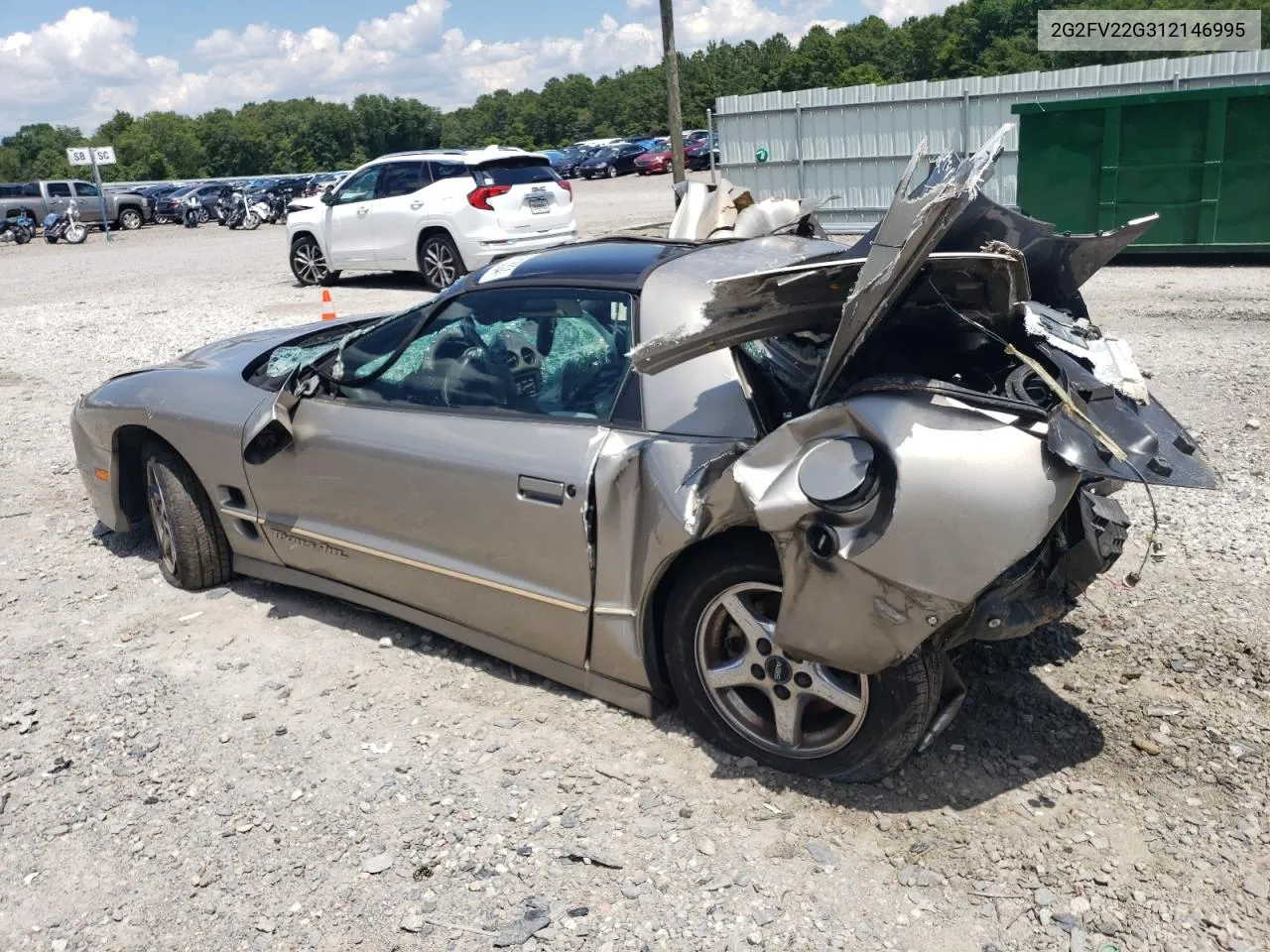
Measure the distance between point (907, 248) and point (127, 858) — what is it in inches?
110

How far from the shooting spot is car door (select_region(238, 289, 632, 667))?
11.9 feet

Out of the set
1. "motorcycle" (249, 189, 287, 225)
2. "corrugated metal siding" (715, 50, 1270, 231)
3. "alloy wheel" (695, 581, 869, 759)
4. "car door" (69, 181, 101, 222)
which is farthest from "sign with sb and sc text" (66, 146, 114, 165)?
"alloy wheel" (695, 581, 869, 759)

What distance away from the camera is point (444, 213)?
14.3 m

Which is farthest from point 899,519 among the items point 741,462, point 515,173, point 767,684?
point 515,173

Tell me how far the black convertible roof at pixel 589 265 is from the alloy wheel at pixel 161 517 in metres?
1.90

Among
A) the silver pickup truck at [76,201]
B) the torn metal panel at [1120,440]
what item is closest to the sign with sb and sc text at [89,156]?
the silver pickup truck at [76,201]

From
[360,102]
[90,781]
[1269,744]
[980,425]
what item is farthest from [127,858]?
[360,102]

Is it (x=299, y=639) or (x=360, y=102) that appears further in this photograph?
(x=360, y=102)

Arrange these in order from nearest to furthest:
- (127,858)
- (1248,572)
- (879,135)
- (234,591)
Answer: (127,858), (1248,572), (234,591), (879,135)

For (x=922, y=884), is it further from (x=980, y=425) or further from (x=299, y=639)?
(x=299, y=639)

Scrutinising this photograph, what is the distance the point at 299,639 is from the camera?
4.55 metres

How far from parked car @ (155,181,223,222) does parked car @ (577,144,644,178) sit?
1512 cm

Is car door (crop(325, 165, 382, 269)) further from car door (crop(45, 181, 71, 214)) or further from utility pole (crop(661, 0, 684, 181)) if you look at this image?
car door (crop(45, 181, 71, 214))

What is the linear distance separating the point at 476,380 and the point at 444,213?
35.7 feet
